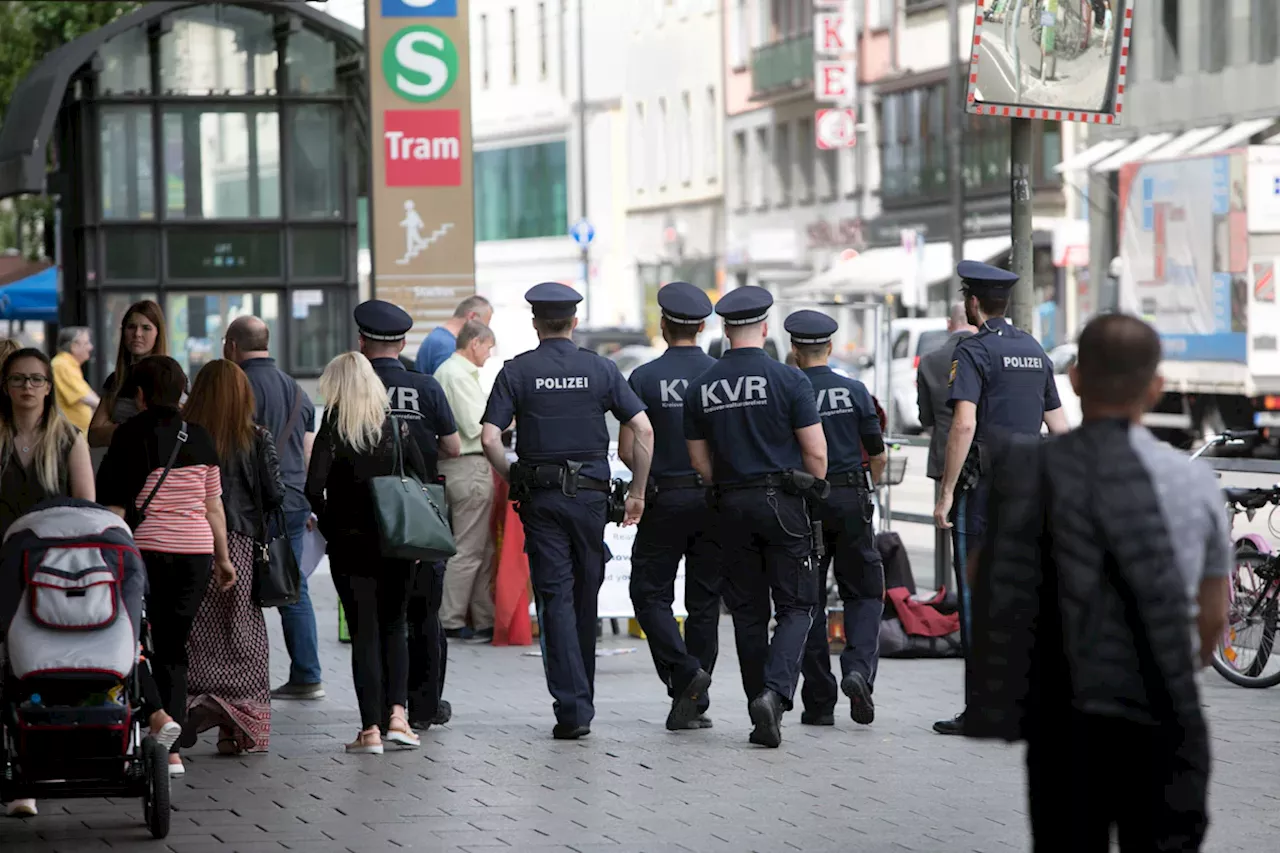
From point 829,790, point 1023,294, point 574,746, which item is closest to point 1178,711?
point 829,790

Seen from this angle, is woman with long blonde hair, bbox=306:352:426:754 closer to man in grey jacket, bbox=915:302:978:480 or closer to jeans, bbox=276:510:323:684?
jeans, bbox=276:510:323:684

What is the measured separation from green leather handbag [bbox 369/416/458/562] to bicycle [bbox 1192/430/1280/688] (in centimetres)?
404

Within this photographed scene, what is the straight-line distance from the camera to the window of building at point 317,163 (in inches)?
873

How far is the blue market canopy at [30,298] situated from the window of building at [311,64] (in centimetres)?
779

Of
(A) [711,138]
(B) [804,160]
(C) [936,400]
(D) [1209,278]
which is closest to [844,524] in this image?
(C) [936,400]

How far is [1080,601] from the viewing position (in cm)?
491

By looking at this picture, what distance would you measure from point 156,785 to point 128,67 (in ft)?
50.7

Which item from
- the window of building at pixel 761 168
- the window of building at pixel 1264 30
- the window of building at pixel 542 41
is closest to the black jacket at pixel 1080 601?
the window of building at pixel 1264 30

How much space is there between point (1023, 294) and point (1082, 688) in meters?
7.02

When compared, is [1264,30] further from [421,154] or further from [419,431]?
[419,431]

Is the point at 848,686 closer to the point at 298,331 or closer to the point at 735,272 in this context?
the point at 298,331

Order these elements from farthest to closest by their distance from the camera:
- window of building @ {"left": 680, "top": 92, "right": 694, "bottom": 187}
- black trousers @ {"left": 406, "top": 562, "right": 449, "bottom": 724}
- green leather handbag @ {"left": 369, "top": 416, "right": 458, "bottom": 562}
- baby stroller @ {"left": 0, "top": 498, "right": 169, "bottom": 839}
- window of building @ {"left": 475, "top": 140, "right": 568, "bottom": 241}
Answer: window of building @ {"left": 475, "top": 140, "right": 568, "bottom": 241} < window of building @ {"left": 680, "top": 92, "right": 694, "bottom": 187} < black trousers @ {"left": 406, "top": 562, "right": 449, "bottom": 724} < green leather handbag @ {"left": 369, "top": 416, "right": 458, "bottom": 562} < baby stroller @ {"left": 0, "top": 498, "right": 169, "bottom": 839}

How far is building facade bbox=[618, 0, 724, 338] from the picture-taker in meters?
63.4

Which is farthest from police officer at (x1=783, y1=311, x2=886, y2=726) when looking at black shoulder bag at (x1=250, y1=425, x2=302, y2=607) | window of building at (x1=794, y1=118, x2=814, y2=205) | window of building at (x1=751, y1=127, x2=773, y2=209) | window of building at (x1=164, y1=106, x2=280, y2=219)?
window of building at (x1=751, y1=127, x2=773, y2=209)
